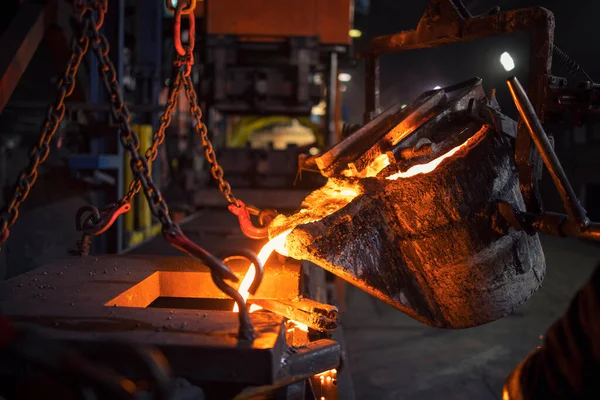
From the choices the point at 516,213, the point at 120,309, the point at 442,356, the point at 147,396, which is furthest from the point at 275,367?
the point at 442,356

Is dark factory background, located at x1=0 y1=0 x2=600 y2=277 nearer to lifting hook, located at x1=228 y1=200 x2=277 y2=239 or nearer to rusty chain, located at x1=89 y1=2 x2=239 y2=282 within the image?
rusty chain, located at x1=89 y1=2 x2=239 y2=282

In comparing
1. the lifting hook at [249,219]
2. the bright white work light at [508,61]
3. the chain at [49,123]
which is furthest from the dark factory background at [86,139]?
the lifting hook at [249,219]

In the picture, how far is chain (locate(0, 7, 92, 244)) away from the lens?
200cm

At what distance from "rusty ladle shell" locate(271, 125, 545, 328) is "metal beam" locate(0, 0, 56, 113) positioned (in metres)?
2.45

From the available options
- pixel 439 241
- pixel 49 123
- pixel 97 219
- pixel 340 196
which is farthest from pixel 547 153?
pixel 97 219

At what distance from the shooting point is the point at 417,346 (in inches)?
215

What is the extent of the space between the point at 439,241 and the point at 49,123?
2023mm

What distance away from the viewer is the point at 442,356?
205 inches

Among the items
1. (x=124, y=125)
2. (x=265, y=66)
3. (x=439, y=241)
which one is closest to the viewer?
(x=124, y=125)

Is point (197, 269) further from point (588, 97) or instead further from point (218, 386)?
point (588, 97)

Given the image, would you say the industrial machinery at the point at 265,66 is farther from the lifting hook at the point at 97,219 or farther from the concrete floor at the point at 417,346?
the lifting hook at the point at 97,219

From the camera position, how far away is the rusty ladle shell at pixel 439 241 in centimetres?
243

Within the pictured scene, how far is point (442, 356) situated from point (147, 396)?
4.36m

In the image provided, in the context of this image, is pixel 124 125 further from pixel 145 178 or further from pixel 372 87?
pixel 372 87
